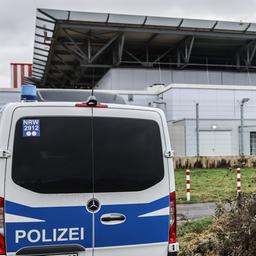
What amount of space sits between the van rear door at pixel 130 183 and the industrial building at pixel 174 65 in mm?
25316

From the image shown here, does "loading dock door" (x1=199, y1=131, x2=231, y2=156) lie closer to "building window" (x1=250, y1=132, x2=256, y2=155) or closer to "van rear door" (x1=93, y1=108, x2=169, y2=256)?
"building window" (x1=250, y1=132, x2=256, y2=155)

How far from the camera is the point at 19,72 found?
5712cm

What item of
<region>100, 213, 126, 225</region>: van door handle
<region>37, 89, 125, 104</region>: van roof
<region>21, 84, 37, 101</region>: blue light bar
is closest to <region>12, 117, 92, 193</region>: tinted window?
<region>100, 213, 126, 225</region>: van door handle

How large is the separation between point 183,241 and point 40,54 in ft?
138

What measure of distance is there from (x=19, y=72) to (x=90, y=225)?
5487 cm

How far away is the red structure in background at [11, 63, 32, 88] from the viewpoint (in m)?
55.6

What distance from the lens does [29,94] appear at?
4629 mm

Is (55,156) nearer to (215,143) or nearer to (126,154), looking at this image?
(126,154)

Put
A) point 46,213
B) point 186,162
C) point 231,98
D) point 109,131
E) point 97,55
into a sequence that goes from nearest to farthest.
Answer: point 46,213 → point 109,131 → point 186,162 → point 231,98 → point 97,55

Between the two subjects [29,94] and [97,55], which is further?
[97,55]

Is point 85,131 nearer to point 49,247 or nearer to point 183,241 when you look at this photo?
point 49,247

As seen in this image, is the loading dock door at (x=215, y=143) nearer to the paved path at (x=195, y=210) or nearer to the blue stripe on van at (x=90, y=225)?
the paved path at (x=195, y=210)

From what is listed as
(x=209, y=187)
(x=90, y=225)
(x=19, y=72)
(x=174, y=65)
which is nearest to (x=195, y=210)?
(x=209, y=187)

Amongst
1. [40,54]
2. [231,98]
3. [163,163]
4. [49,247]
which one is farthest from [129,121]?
[40,54]
